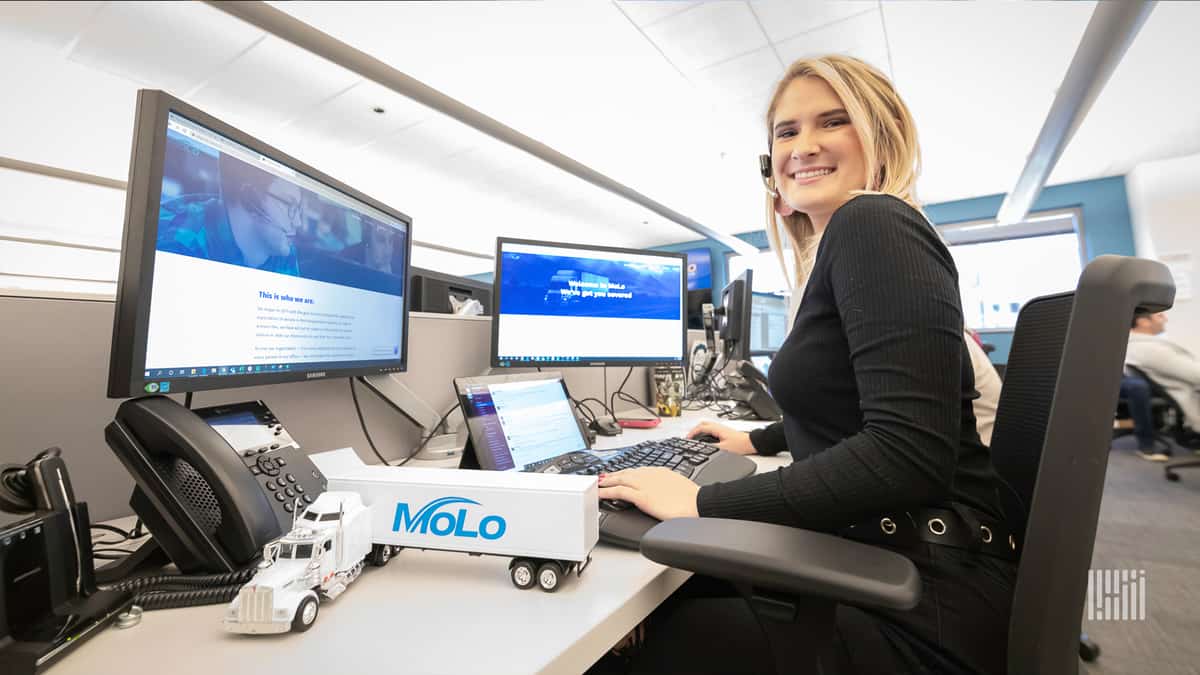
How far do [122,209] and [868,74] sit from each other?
99cm

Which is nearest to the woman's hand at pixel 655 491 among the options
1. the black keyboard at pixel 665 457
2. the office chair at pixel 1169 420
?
the black keyboard at pixel 665 457

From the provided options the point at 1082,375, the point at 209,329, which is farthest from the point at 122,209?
the point at 1082,375

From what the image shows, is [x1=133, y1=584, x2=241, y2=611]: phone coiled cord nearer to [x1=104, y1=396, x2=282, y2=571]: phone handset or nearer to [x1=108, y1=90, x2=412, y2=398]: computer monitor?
[x1=104, y1=396, x2=282, y2=571]: phone handset

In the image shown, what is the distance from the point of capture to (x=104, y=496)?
1.99 ft

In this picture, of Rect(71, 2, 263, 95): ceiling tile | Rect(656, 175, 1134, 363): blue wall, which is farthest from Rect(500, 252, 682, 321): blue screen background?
Rect(656, 175, 1134, 363): blue wall

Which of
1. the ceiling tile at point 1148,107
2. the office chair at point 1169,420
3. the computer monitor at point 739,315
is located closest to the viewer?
the ceiling tile at point 1148,107

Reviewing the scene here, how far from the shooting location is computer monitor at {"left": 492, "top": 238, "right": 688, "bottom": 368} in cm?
108

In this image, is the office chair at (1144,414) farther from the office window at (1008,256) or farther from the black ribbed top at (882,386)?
the black ribbed top at (882,386)

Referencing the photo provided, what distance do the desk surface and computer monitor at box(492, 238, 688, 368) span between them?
665 mm

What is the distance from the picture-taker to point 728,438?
Result: 1072 mm

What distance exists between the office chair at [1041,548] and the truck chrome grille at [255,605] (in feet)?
1.03

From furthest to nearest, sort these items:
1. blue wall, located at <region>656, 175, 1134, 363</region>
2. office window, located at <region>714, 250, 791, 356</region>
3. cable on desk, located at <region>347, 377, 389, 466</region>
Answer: blue wall, located at <region>656, 175, 1134, 363</region>
office window, located at <region>714, 250, 791, 356</region>
cable on desk, located at <region>347, 377, 389, 466</region>

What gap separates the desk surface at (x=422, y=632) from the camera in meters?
0.32

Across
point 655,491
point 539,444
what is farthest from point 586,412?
point 655,491
